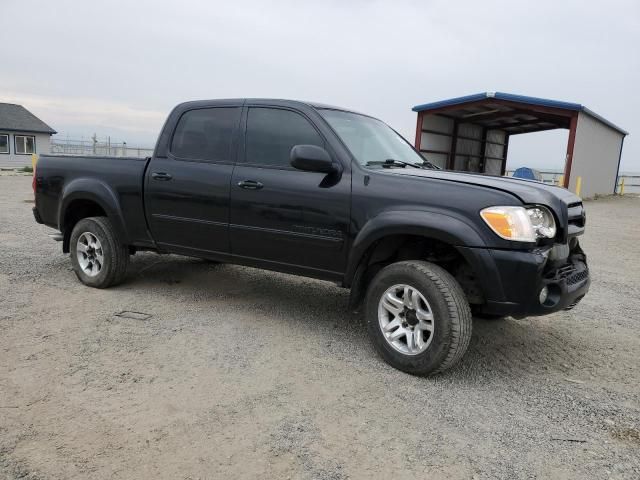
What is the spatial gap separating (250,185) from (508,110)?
2099 cm

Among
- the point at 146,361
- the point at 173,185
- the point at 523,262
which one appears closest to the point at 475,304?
the point at 523,262

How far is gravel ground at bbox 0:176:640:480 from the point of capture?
8.73ft

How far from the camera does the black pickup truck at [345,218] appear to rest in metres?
3.48

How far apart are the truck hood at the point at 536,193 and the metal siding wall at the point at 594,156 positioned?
60.7ft

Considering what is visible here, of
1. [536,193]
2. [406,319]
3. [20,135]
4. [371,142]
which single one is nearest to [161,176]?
[371,142]

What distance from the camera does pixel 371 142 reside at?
4578mm

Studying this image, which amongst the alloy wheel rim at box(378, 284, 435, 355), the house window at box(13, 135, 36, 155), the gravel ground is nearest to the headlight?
the alloy wheel rim at box(378, 284, 435, 355)

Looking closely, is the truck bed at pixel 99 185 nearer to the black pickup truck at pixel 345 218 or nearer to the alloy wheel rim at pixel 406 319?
the black pickup truck at pixel 345 218

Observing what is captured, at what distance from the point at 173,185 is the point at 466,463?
350 centimetres

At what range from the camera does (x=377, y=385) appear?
3.54 m

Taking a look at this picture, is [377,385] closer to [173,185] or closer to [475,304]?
[475,304]

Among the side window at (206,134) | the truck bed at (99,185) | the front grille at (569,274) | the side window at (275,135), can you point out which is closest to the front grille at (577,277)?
the front grille at (569,274)

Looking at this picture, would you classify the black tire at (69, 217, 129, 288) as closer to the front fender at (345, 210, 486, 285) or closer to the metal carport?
the front fender at (345, 210, 486, 285)

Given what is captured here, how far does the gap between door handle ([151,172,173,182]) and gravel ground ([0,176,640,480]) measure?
1.23 meters
